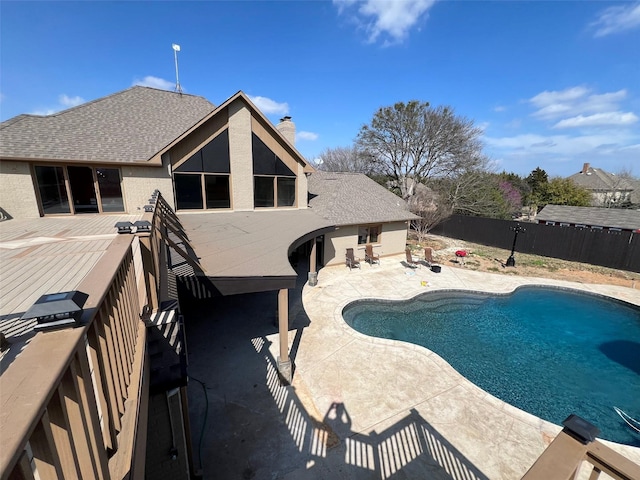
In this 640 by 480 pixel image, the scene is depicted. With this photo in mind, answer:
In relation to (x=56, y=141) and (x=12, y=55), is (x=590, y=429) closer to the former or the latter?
(x=12, y=55)

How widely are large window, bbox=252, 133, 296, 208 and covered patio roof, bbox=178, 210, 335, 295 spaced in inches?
36.3

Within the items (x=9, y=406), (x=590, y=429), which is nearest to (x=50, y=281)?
(x=9, y=406)

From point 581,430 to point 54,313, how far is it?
3.79 meters

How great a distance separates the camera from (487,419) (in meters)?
6.79

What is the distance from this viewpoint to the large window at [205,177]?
42.6ft

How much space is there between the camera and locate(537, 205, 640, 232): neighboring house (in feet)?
80.1

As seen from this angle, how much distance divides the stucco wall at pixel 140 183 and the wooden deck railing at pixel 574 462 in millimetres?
14114

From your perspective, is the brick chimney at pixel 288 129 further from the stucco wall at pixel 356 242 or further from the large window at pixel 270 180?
the stucco wall at pixel 356 242

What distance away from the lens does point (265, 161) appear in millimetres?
14602

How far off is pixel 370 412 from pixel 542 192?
48.2m

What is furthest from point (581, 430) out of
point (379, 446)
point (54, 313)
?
point (379, 446)

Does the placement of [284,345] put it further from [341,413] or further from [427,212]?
[427,212]

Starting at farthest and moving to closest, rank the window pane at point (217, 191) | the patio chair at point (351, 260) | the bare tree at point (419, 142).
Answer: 1. the bare tree at point (419, 142)
2. the patio chair at point (351, 260)
3. the window pane at point (217, 191)

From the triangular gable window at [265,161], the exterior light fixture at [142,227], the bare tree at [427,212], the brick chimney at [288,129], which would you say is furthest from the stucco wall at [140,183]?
the bare tree at [427,212]
